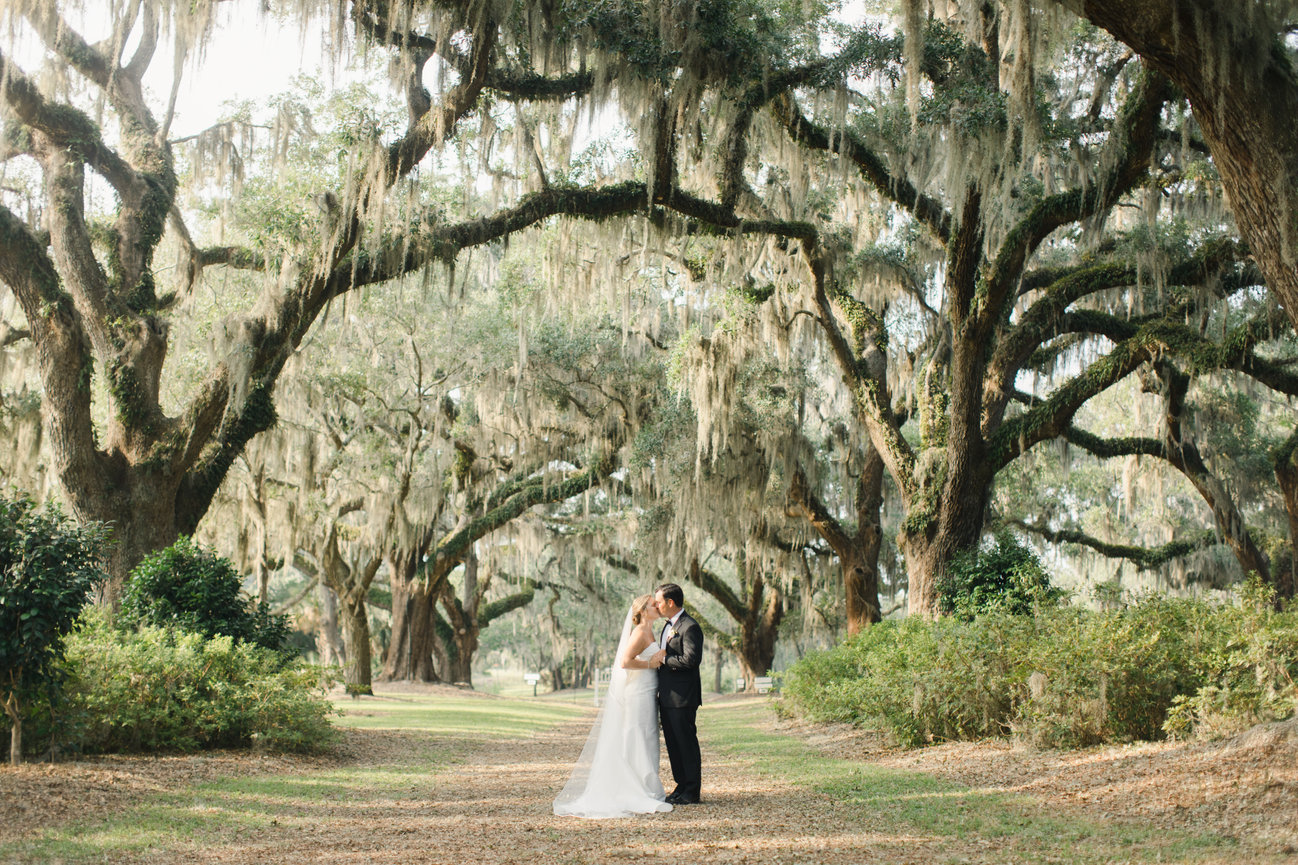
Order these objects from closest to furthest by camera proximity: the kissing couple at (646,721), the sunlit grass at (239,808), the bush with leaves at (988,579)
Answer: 1. the sunlit grass at (239,808)
2. the kissing couple at (646,721)
3. the bush with leaves at (988,579)

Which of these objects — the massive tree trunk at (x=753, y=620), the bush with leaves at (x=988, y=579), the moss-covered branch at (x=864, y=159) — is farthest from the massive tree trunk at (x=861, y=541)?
the massive tree trunk at (x=753, y=620)

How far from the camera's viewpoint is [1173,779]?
5.40m

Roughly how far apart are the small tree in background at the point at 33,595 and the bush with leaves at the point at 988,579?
824 cm

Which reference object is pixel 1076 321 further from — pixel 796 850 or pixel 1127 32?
pixel 796 850

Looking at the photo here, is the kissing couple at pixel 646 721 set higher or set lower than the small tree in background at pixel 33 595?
lower

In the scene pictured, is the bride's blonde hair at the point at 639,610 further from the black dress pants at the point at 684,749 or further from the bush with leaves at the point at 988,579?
the bush with leaves at the point at 988,579

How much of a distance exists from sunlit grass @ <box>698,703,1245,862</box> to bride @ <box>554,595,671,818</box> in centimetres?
124

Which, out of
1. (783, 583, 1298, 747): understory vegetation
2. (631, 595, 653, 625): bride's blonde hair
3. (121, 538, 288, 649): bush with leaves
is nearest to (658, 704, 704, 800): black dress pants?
(631, 595, 653, 625): bride's blonde hair

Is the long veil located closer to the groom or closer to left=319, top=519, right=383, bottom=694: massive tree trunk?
the groom

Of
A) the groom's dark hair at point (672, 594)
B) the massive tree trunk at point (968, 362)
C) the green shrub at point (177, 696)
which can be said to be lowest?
the green shrub at point (177, 696)

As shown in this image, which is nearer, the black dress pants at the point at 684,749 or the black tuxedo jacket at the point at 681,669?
the black dress pants at the point at 684,749

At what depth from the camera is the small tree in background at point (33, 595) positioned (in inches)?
243

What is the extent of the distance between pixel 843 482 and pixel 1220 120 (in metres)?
14.9

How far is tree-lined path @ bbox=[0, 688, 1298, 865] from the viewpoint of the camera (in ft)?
14.7
